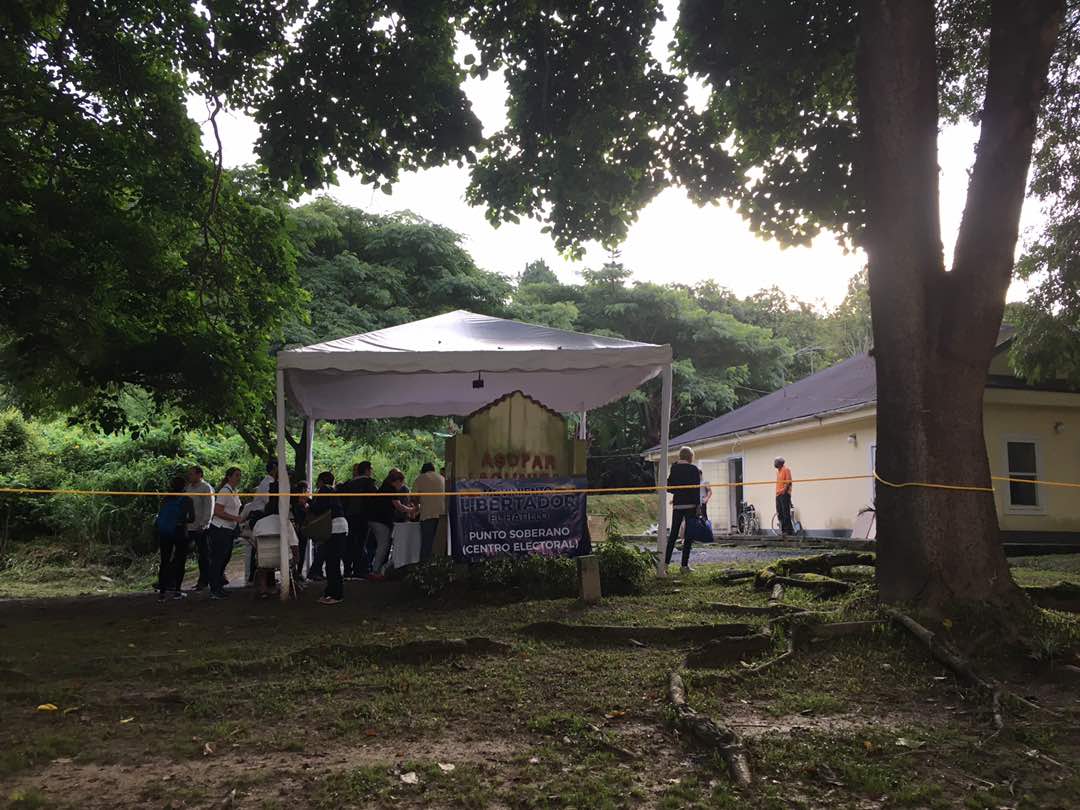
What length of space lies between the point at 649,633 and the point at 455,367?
3.87 m

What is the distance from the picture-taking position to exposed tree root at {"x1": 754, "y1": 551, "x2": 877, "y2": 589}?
8.88 metres

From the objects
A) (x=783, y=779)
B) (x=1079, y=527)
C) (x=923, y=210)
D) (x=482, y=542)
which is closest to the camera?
(x=783, y=779)

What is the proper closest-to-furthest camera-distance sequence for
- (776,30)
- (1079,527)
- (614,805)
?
(614,805) → (776,30) → (1079,527)

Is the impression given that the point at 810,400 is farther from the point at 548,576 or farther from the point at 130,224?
the point at 130,224

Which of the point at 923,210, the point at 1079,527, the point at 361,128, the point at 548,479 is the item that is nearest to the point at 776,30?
the point at 923,210

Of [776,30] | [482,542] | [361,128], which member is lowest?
[482,542]

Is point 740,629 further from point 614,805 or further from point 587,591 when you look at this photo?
point 614,805

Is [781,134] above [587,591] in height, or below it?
above

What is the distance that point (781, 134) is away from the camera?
1116cm

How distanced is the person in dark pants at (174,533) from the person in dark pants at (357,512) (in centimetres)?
171

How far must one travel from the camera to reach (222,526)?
9680mm

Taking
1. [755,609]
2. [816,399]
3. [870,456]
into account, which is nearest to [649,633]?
[755,609]

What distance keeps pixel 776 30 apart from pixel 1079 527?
13.5 meters

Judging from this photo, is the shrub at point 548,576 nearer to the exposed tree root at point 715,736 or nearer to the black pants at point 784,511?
the exposed tree root at point 715,736
